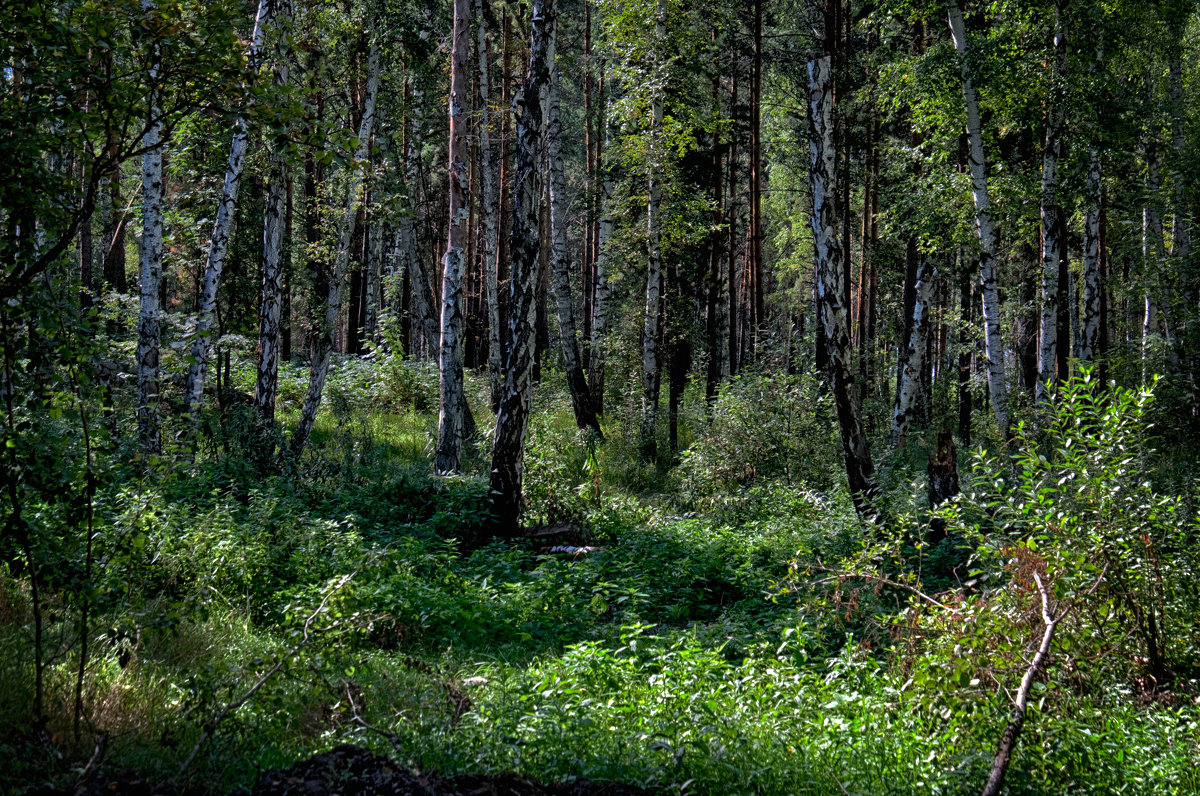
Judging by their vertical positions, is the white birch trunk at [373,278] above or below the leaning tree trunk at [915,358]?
above

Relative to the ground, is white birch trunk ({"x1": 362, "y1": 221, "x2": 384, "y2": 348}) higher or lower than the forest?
higher

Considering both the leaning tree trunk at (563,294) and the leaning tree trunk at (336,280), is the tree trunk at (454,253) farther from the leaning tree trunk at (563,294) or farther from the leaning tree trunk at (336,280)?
the leaning tree trunk at (563,294)

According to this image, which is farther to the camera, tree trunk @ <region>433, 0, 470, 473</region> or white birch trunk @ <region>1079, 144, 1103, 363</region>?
white birch trunk @ <region>1079, 144, 1103, 363</region>

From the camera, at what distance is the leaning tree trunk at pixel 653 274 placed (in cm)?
1584

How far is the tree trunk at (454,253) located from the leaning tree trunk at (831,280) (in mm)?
5429

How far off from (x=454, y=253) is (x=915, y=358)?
9146 mm

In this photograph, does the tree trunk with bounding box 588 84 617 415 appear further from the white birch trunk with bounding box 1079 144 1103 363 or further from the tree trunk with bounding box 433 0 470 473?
the white birch trunk with bounding box 1079 144 1103 363

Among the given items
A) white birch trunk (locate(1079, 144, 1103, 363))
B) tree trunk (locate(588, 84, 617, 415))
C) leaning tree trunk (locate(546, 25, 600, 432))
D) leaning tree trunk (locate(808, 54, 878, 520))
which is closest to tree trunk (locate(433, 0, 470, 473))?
leaning tree trunk (locate(546, 25, 600, 432))

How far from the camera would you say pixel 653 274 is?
16078 millimetres

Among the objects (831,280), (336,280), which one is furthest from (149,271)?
(831,280)

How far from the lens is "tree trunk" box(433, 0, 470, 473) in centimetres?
1203

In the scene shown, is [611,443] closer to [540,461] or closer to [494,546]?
[540,461]

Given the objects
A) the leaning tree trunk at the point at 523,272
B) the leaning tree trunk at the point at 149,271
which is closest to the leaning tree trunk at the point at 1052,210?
the leaning tree trunk at the point at 523,272

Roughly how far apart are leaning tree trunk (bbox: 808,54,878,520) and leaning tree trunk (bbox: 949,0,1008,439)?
15.3ft
